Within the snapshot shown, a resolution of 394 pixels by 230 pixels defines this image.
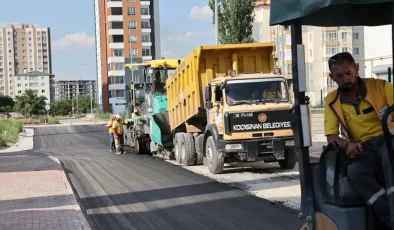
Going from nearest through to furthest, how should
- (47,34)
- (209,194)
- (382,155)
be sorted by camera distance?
(382,155) < (209,194) < (47,34)

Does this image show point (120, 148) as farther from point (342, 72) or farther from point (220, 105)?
point (342, 72)

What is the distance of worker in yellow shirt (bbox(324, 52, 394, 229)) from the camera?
3348 mm

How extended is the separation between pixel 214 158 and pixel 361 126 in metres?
10.6

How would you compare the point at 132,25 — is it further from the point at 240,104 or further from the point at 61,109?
the point at 240,104

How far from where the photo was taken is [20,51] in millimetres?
196875

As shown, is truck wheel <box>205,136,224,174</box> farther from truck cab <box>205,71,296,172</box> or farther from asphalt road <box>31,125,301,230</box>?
asphalt road <box>31,125,301,230</box>

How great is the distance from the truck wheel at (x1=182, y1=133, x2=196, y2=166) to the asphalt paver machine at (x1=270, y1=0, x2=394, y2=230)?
12.4 m

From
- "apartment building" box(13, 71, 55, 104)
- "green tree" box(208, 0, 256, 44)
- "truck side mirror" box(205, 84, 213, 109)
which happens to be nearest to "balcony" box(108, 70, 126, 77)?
"apartment building" box(13, 71, 55, 104)

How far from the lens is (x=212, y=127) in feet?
47.0

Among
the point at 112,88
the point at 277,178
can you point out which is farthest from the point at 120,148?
the point at 112,88

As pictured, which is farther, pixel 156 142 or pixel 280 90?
pixel 156 142

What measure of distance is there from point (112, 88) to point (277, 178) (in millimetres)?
93899

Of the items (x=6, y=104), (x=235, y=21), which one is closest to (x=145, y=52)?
(x=6, y=104)

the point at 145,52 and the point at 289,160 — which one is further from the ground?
the point at 145,52
